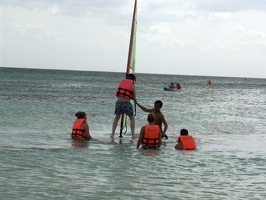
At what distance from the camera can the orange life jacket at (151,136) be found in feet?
36.1

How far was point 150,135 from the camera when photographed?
1116 cm

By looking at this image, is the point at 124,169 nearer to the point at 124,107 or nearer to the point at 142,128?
the point at 142,128

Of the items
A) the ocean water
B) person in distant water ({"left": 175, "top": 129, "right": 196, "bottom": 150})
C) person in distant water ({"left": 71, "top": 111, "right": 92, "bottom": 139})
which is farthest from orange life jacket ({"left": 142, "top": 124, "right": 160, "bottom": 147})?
person in distant water ({"left": 71, "top": 111, "right": 92, "bottom": 139})

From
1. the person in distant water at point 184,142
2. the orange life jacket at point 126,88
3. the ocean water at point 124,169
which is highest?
the orange life jacket at point 126,88

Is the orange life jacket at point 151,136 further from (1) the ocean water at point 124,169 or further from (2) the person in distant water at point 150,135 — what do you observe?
(1) the ocean water at point 124,169

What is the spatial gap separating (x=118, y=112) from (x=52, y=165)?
326 centimetres

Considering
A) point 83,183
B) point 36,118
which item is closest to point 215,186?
point 83,183

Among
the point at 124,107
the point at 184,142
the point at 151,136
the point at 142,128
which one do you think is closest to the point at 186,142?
the point at 184,142

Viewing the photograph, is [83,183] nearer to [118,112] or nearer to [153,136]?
[153,136]

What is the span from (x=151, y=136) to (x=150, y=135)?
0.10 ft

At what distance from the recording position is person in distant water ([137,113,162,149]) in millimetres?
11000

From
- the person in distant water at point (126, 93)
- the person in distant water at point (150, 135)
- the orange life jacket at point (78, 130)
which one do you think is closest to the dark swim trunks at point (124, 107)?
the person in distant water at point (126, 93)

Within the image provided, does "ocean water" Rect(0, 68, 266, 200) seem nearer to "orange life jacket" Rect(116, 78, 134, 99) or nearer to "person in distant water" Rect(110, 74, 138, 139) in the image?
"person in distant water" Rect(110, 74, 138, 139)

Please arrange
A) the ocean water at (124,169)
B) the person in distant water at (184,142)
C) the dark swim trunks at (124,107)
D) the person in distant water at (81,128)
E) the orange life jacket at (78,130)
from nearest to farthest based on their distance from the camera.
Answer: the ocean water at (124,169) < the person in distant water at (184,142) < the dark swim trunks at (124,107) < the person in distant water at (81,128) < the orange life jacket at (78,130)
